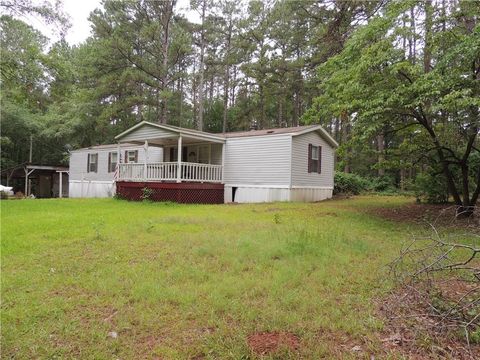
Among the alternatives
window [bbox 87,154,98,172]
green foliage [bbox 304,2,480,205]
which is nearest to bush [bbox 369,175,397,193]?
green foliage [bbox 304,2,480,205]

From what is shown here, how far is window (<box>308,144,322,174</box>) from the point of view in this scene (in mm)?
15655

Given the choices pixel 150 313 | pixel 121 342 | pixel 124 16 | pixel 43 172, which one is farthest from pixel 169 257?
pixel 43 172

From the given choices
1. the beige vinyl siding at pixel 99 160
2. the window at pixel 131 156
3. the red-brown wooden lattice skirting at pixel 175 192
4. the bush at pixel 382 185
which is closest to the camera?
the red-brown wooden lattice skirting at pixel 175 192

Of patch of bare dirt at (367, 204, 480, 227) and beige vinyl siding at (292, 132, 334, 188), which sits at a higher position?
beige vinyl siding at (292, 132, 334, 188)

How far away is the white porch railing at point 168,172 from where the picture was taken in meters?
15.0

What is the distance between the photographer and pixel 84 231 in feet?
23.0

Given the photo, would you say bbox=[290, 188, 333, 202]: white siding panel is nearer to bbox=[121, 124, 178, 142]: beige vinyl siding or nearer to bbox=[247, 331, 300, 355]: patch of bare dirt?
bbox=[121, 124, 178, 142]: beige vinyl siding

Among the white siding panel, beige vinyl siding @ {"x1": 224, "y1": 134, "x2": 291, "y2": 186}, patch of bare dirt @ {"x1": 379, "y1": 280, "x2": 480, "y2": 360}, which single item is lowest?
patch of bare dirt @ {"x1": 379, "y1": 280, "x2": 480, "y2": 360}

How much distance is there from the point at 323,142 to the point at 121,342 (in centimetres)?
1522

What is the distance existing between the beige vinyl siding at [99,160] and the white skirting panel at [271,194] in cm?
569

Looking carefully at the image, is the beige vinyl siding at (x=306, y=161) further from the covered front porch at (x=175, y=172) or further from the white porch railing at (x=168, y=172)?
the white porch railing at (x=168, y=172)

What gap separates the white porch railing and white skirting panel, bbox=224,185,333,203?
1.03 meters

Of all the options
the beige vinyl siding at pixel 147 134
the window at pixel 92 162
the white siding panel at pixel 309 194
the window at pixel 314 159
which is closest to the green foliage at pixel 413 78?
the white siding panel at pixel 309 194

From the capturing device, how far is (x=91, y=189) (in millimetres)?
23609
